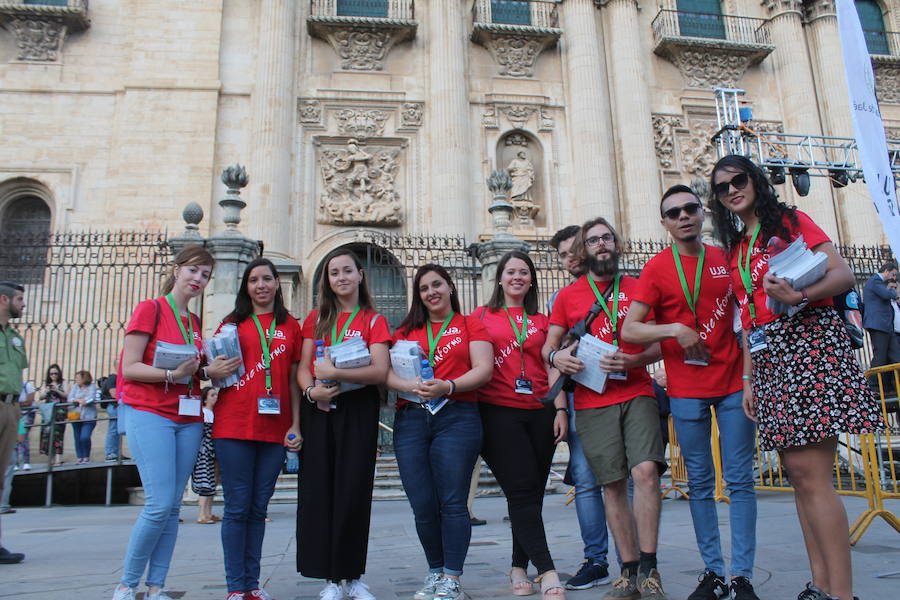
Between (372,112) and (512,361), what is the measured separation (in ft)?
48.1

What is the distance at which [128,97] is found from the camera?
16.5 metres

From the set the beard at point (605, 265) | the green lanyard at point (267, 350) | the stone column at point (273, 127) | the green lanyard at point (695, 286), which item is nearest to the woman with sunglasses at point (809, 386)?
the green lanyard at point (695, 286)

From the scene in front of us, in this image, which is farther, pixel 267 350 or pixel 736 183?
pixel 267 350

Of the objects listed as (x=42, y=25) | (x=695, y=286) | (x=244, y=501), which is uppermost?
(x=42, y=25)

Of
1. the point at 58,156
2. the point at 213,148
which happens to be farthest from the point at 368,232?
the point at 58,156

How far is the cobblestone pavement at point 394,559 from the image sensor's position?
3.62 metres

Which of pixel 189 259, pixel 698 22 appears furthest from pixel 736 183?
pixel 698 22

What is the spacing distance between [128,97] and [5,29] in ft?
11.6

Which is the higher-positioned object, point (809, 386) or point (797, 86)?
point (797, 86)

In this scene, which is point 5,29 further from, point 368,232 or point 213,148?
point 368,232

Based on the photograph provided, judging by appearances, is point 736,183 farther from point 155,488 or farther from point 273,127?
point 273,127

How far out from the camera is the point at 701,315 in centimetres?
349

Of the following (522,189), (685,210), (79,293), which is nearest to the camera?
(685,210)

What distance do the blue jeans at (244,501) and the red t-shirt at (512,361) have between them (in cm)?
119
